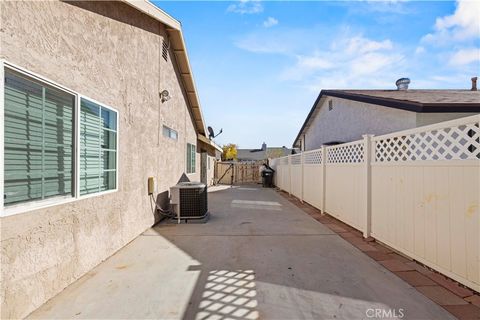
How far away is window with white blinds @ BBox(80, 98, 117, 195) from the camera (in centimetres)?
340

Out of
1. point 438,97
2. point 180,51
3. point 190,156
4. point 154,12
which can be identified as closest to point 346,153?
point 438,97

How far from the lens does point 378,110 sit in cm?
784

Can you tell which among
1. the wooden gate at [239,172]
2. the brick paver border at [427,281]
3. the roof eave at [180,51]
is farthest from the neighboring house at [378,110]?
the wooden gate at [239,172]

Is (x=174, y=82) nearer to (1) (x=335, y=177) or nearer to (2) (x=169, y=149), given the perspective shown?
(2) (x=169, y=149)

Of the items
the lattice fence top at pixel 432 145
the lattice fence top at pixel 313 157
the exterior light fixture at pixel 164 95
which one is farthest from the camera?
the lattice fence top at pixel 313 157

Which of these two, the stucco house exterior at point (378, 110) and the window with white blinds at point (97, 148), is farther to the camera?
the stucco house exterior at point (378, 110)

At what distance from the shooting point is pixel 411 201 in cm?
369

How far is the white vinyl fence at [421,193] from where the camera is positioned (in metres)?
2.79

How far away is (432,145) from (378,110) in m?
4.84

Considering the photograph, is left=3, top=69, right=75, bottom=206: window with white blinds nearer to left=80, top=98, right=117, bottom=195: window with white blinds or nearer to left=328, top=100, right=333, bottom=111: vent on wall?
→ left=80, top=98, right=117, bottom=195: window with white blinds

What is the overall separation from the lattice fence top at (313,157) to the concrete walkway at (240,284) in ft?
11.8

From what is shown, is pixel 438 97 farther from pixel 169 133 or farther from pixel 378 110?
pixel 169 133

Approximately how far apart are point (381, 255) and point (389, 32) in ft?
20.1

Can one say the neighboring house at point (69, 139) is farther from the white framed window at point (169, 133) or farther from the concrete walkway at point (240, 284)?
the white framed window at point (169, 133)
